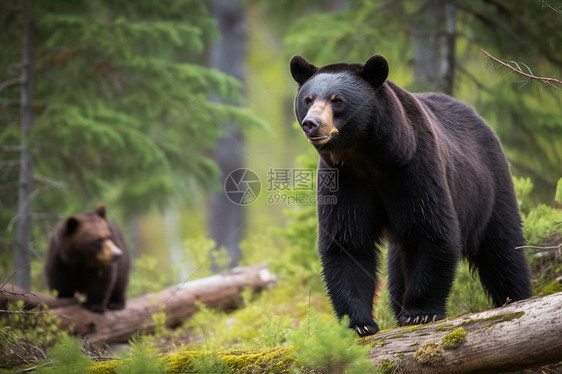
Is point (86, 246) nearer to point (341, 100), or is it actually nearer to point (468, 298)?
point (341, 100)

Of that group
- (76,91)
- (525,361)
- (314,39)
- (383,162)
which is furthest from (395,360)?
(76,91)

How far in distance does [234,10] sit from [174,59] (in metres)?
2.00

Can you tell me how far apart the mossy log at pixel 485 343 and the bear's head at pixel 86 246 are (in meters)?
4.36

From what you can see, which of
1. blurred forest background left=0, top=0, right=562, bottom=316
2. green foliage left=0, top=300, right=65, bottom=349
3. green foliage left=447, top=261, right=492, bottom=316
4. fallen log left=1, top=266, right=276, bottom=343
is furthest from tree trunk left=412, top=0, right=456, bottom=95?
green foliage left=0, top=300, right=65, bottom=349

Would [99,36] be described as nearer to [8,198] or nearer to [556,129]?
[8,198]

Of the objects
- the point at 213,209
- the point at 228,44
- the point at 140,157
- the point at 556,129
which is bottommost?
the point at 213,209

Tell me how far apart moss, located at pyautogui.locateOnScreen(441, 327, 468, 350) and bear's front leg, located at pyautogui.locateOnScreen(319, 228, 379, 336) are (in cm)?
93

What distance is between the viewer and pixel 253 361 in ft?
12.5

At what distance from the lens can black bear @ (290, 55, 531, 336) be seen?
4.20 metres

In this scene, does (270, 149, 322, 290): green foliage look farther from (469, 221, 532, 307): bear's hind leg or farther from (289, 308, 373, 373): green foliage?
(289, 308, 373, 373): green foliage

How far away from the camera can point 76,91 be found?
920 centimetres

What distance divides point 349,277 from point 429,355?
1109 millimetres

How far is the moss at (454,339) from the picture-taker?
326cm

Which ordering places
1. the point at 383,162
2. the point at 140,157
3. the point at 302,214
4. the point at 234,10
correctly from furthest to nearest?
the point at 234,10
the point at 140,157
the point at 302,214
the point at 383,162
